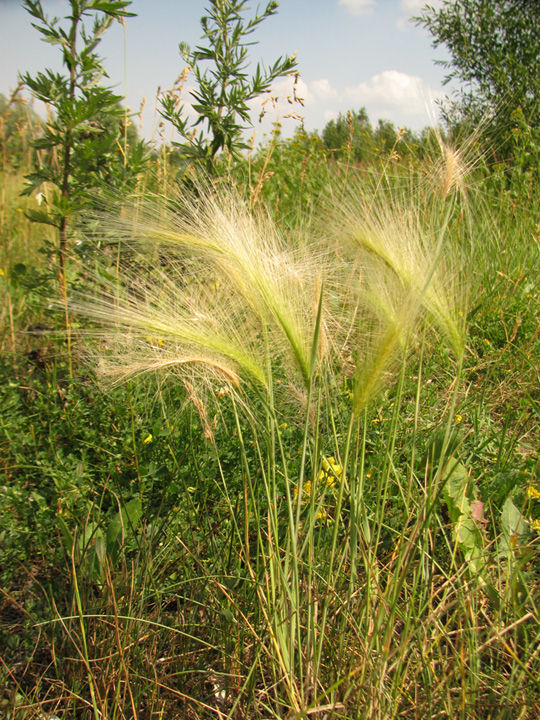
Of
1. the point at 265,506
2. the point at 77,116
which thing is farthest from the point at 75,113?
the point at 265,506

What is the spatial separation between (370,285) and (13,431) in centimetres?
138

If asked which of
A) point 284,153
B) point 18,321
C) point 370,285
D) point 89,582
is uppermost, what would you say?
point 284,153

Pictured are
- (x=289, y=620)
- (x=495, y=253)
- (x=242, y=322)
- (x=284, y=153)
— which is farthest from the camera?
(x=284, y=153)

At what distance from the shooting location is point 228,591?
1.17 meters

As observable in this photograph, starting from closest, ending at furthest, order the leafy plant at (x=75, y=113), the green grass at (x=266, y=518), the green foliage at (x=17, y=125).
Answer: the green grass at (x=266, y=518)
the leafy plant at (x=75, y=113)
the green foliage at (x=17, y=125)

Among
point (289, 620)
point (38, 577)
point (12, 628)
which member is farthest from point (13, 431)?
point (289, 620)

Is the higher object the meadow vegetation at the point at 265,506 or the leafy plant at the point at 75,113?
the leafy plant at the point at 75,113

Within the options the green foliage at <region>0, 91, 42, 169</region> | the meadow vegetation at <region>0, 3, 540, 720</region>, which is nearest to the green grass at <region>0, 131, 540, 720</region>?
the meadow vegetation at <region>0, 3, 540, 720</region>

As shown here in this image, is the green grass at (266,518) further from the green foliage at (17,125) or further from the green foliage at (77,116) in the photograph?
the green foliage at (17,125)

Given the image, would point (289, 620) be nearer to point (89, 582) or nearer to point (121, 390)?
point (89, 582)

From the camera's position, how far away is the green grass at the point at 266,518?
39.1 inches

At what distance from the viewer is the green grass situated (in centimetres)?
99

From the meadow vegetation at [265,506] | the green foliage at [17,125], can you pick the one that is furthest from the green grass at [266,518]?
the green foliage at [17,125]

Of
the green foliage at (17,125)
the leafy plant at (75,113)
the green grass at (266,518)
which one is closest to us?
the green grass at (266,518)
